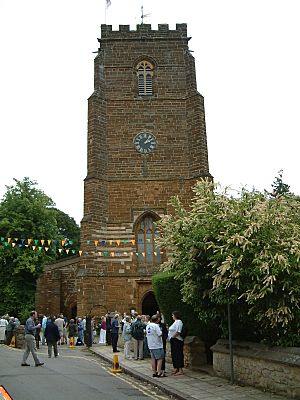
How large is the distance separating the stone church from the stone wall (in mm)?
15288

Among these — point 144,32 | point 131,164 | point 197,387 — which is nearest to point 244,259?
point 197,387

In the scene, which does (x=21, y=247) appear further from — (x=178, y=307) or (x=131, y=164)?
(x=178, y=307)

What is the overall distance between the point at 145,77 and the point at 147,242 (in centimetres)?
1109

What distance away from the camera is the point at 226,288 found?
391 inches

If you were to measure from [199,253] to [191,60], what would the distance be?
73.2ft

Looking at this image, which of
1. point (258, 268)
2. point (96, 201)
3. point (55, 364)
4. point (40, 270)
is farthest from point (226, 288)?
point (40, 270)

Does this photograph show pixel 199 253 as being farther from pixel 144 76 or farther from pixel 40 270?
pixel 40 270

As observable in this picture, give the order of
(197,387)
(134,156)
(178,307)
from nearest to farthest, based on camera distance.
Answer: (197,387) < (178,307) < (134,156)

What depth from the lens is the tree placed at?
36.3m

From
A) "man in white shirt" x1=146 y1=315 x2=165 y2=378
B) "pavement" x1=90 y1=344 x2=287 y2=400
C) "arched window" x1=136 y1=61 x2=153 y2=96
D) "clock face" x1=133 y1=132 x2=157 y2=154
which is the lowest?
"pavement" x1=90 y1=344 x2=287 y2=400

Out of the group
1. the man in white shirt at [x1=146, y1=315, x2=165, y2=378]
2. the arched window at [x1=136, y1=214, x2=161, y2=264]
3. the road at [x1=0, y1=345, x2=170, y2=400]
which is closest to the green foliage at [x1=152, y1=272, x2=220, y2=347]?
the man in white shirt at [x1=146, y1=315, x2=165, y2=378]

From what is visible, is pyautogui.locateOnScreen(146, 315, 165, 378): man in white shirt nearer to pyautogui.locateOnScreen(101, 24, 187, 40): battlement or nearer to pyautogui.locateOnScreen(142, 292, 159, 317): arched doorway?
pyautogui.locateOnScreen(142, 292, 159, 317): arched doorway

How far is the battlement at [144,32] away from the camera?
3162 centimetres

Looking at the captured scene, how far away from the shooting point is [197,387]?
31.9ft
